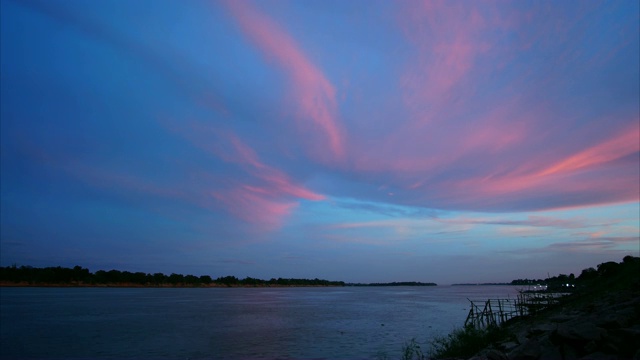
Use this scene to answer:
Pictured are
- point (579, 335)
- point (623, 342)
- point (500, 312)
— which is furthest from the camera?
point (500, 312)

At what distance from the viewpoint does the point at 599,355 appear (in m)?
13.0

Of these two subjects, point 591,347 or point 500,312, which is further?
point 500,312

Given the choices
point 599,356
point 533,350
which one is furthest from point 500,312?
point 599,356

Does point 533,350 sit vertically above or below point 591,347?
below

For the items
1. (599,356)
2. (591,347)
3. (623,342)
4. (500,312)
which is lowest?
(500,312)

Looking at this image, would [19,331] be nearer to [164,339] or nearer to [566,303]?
[164,339]

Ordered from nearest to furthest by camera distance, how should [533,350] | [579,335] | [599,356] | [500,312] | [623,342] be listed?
[599,356]
[623,342]
[579,335]
[533,350]
[500,312]

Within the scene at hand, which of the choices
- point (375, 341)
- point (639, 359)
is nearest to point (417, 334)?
point (375, 341)

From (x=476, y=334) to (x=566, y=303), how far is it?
27181 mm

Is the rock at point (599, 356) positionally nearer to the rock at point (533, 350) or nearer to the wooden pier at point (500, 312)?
the rock at point (533, 350)

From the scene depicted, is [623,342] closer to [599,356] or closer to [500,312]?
[599,356]

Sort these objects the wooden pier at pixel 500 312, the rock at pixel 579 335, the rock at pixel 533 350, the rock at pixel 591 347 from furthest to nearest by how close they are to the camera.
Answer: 1. the wooden pier at pixel 500 312
2. the rock at pixel 533 350
3. the rock at pixel 579 335
4. the rock at pixel 591 347

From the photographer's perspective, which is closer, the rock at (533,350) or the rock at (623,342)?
the rock at (623,342)

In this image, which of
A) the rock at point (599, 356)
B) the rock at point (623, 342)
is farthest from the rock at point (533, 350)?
the rock at point (623, 342)
